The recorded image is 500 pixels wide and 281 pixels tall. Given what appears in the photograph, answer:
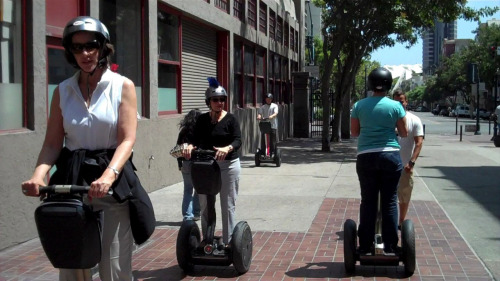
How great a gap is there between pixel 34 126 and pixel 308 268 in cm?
370

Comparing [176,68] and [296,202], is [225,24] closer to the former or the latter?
[176,68]

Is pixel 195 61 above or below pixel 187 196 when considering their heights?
above

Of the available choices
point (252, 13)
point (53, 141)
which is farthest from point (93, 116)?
point (252, 13)

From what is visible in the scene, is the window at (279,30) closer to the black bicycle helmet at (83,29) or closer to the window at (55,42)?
A: the window at (55,42)

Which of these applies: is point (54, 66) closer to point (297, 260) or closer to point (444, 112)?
point (297, 260)

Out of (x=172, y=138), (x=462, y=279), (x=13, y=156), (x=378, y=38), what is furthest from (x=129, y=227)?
(x=378, y=38)

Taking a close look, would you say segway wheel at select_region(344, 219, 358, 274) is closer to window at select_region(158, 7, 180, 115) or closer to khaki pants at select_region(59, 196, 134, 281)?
khaki pants at select_region(59, 196, 134, 281)

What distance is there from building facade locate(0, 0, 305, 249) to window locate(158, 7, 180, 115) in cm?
2

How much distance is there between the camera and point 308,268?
6246 millimetres

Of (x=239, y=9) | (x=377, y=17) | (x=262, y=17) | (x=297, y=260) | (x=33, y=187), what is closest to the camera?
(x=33, y=187)

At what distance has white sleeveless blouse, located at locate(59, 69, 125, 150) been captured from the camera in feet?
10.8

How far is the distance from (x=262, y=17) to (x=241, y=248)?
59.1 ft

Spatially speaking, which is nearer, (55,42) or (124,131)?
(124,131)

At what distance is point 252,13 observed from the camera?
20984 mm
